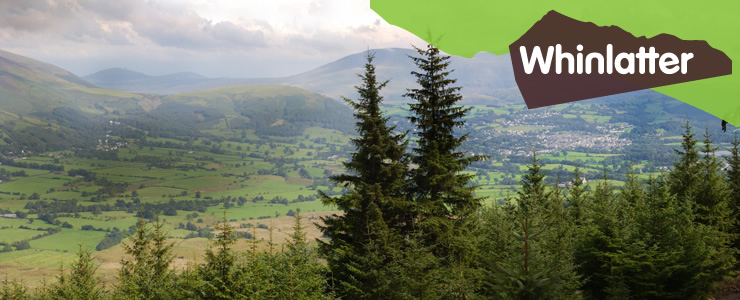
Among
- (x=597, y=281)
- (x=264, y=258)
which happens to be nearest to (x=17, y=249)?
(x=264, y=258)

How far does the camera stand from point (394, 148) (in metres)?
24.3

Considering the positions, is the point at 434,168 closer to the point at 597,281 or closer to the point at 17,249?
the point at 597,281

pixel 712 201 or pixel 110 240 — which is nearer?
pixel 712 201

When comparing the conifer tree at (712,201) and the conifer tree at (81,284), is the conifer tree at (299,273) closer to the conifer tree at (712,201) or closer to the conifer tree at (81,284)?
the conifer tree at (81,284)

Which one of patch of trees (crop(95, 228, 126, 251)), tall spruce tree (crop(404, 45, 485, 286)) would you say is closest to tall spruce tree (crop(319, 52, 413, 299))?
tall spruce tree (crop(404, 45, 485, 286))

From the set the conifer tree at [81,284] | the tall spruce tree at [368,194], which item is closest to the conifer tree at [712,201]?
the tall spruce tree at [368,194]

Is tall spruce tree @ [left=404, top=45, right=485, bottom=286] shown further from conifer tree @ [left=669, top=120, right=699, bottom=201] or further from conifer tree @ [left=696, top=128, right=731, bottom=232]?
conifer tree @ [left=696, top=128, right=731, bottom=232]

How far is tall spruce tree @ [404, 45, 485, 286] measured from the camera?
23156 millimetres

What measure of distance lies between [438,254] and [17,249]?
517 feet

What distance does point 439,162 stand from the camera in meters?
23.6

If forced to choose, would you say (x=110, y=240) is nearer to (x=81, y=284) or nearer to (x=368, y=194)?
(x=81, y=284)

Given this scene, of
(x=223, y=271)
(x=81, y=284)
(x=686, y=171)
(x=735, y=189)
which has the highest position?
(x=686, y=171)

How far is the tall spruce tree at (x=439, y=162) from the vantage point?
912 inches

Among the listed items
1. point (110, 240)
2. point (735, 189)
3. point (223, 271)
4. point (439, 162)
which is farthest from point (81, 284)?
point (110, 240)
